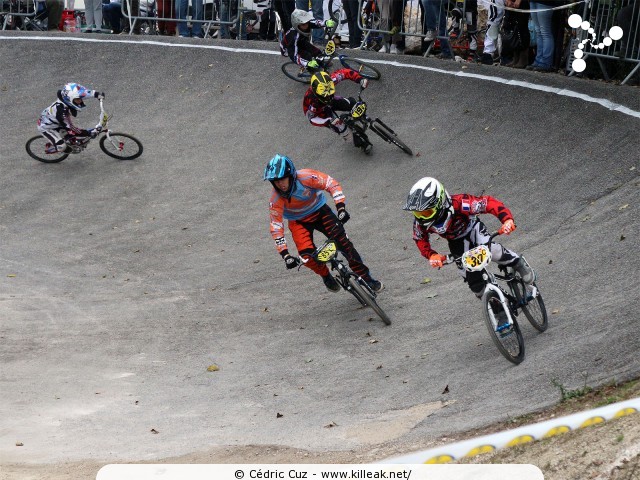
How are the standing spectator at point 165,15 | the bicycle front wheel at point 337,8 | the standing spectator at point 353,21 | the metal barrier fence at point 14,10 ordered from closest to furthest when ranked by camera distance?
the standing spectator at point 353,21, the bicycle front wheel at point 337,8, the standing spectator at point 165,15, the metal barrier fence at point 14,10

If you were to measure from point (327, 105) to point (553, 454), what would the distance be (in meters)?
11.9

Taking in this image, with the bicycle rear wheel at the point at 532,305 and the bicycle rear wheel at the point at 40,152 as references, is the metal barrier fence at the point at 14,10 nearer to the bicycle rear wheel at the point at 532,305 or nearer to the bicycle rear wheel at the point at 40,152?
the bicycle rear wheel at the point at 40,152

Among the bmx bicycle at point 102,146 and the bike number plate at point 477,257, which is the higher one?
the bike number plate at point 477,257

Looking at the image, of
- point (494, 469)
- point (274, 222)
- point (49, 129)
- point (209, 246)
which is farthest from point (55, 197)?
point (494, 469)

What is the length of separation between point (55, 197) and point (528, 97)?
8.34 m

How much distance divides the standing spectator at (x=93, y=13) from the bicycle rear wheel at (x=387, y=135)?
429 inches

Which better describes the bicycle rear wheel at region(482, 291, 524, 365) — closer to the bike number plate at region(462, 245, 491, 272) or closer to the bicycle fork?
the bicycle fork

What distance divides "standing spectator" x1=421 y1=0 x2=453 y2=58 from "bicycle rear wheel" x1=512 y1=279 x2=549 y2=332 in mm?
10895

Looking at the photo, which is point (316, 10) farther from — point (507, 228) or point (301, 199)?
point (507, 228)

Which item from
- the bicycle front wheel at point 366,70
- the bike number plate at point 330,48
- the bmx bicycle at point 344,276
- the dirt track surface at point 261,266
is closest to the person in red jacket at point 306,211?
the bmx bicycle at point 344,276

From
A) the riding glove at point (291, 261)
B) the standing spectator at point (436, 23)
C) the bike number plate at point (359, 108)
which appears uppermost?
the riding glove at point (291, 261)

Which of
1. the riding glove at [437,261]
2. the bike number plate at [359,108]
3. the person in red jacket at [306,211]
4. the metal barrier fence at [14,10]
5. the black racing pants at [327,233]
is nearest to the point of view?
the riding glove at [437,261]

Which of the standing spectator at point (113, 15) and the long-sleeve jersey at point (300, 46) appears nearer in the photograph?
the long-sleeve jersey at point (300, 46)

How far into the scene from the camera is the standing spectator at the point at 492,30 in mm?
17797
